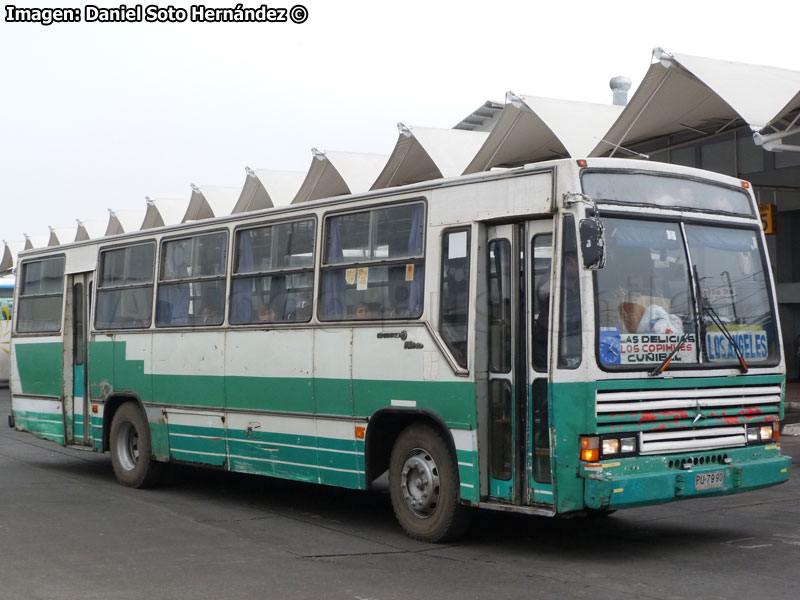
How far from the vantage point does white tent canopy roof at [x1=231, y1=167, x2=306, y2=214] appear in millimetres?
33875

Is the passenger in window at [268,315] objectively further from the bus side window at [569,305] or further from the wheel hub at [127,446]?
the bus side window at [569,305]

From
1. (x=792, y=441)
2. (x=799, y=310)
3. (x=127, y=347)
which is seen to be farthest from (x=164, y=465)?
(x=799, y=310)

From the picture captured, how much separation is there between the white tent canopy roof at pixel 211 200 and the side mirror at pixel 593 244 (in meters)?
30.7

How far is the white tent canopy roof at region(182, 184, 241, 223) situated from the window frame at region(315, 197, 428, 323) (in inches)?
1094

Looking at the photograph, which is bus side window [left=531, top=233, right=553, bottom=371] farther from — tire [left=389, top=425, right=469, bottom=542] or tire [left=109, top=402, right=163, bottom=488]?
tire [left=109, top=402, right=163, bottom=488]

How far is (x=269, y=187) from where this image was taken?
3394cm

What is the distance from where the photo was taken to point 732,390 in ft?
28.5

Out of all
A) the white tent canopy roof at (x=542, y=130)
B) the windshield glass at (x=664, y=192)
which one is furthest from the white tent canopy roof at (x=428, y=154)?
the windshield glass at (x=664, y=192)

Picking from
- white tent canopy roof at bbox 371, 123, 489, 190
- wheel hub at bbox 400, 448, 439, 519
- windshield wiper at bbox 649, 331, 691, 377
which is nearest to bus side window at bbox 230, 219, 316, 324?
wheel hub at bbox 400, 448, 439, 519

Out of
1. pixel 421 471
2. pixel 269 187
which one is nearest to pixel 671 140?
pixel 269 187

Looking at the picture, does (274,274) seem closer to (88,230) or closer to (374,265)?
(374,265)

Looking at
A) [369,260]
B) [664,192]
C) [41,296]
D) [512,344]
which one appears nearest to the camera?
[512,344]

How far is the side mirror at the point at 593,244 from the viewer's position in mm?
7809

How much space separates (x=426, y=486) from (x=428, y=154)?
1874cm
